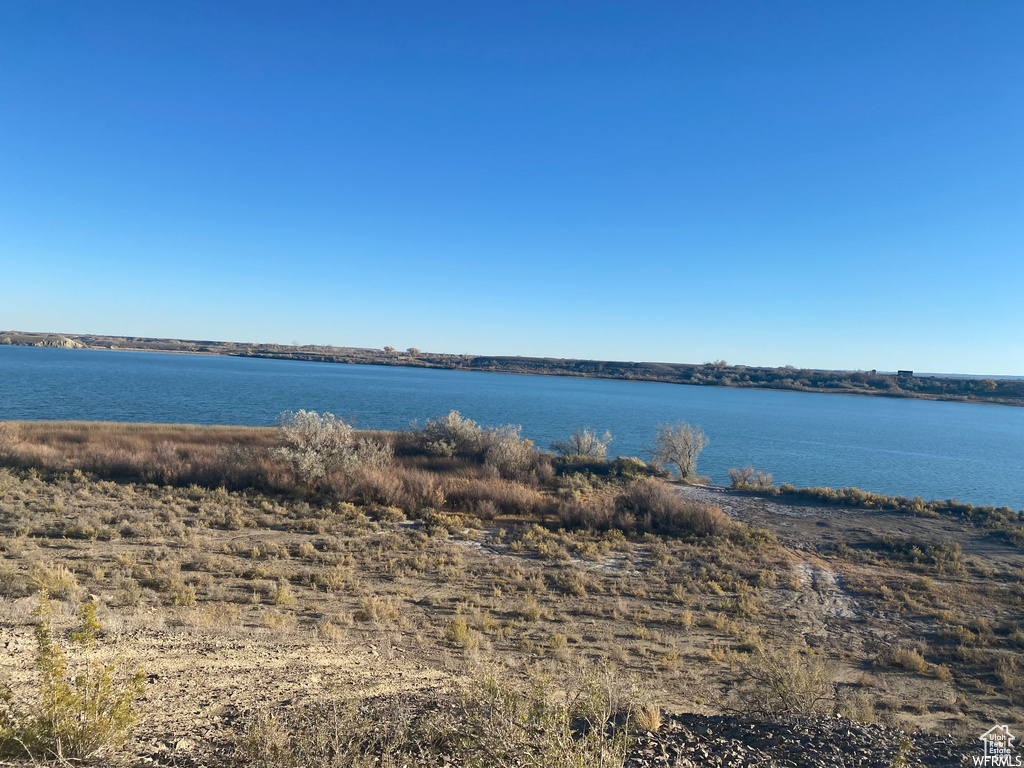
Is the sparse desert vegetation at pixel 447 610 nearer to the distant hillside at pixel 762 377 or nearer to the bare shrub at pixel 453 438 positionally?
the bare shrub at pixel 453 438

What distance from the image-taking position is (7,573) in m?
8.84

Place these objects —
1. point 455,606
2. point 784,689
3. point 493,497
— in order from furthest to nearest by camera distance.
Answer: point 493,497 → point 455,606 → point 784,689

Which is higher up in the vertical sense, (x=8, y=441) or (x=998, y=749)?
(x=998, y=749)

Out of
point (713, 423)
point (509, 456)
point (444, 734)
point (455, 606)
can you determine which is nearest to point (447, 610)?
point (455, 606)

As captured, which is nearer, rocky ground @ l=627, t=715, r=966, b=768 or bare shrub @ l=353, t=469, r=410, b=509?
rocky ground @ l=627, t=715, r=966, b=768

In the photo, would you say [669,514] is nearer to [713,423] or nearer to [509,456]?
[509,456]

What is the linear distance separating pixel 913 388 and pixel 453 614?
6140 inches

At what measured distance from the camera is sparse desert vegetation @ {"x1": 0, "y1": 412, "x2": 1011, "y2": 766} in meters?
4.64

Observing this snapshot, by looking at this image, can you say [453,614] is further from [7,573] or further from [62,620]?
[7,573]

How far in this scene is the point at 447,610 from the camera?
9.34 m

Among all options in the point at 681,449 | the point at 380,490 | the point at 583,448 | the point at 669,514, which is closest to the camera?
the point at 669,514

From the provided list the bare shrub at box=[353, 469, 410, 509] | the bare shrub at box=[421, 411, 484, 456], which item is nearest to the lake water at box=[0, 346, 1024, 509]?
the bare shrub at box=[421, 411, 484, 456]

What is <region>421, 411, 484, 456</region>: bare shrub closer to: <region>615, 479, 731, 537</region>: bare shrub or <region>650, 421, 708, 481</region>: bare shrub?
<region>615, 479, 731, 537</region>: bare shrub

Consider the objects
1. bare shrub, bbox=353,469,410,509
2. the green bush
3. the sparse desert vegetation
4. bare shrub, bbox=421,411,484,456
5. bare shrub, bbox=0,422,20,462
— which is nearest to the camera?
the green bush
